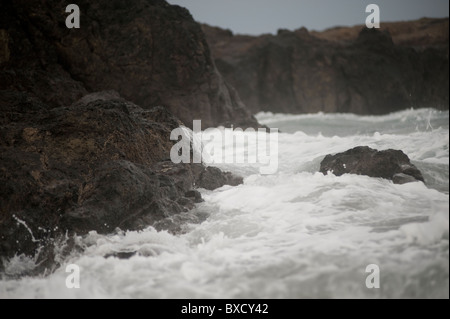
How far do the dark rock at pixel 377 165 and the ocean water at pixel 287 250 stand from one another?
265 mm

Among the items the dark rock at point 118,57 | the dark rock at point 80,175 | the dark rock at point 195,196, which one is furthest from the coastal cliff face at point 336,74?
the dark rock at point 195,196

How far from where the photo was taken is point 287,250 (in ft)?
14.3

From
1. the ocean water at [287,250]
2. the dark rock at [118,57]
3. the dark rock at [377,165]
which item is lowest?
the ocean water at [287,250]

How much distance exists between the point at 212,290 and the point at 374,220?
225 cm

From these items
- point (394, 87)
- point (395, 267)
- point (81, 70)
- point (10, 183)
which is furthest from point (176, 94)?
point (394, 87)

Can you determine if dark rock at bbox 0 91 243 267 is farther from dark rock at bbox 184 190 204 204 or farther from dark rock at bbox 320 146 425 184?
dark rock at bbox 320 146 425 184

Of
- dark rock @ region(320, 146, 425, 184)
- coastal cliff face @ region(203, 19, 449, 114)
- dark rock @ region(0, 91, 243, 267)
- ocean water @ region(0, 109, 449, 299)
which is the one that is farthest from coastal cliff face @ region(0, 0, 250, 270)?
coastal cliff face @ region(203, 19, 449, 114)

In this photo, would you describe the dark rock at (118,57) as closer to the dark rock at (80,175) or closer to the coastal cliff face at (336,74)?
the dark rock at (80,175)

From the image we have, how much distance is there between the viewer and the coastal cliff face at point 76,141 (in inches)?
201

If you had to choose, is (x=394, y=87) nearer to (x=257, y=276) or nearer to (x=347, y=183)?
(x=347, y=183)

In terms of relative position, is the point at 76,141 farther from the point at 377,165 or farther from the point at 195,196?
the point at 377,165

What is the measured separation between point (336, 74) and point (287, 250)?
29358 mm

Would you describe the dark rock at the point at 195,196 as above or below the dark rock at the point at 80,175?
below

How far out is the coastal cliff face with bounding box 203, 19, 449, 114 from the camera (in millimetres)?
31531
